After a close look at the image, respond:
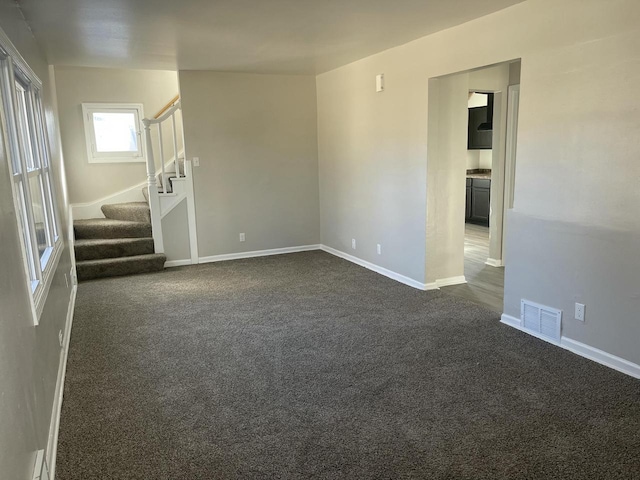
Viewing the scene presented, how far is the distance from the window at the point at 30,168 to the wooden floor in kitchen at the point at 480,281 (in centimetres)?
345

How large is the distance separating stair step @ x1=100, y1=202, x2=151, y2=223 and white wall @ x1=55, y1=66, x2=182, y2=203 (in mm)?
502

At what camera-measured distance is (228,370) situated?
3.11 meters

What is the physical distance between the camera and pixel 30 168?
3148mm

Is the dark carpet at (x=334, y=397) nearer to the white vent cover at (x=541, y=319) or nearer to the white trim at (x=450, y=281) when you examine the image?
the white vent cover at (x=541, y=319)

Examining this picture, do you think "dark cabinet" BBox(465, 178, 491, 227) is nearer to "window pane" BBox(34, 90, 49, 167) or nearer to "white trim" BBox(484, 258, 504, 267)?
"white trim" BBox(484, 258, 504, 267)

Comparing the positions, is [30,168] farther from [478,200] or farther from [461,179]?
[478,200]

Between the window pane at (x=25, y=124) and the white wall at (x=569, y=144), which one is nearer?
the white wall at (x=569, y=144)

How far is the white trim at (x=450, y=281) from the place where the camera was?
4875mm

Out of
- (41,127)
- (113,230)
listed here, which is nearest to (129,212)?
(113,230)

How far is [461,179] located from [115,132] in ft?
16.6

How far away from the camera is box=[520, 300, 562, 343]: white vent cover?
335 cm

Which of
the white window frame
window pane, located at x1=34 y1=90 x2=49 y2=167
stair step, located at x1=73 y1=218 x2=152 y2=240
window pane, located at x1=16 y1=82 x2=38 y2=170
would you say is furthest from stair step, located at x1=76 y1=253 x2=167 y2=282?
window pane, located at x1=16 y1=82 x2=38 y2=170

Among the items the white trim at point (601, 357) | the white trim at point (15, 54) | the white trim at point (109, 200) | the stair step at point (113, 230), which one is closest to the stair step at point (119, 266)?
the stair step at point (113, 230)

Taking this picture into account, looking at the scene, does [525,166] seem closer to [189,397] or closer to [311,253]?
[189,397]
